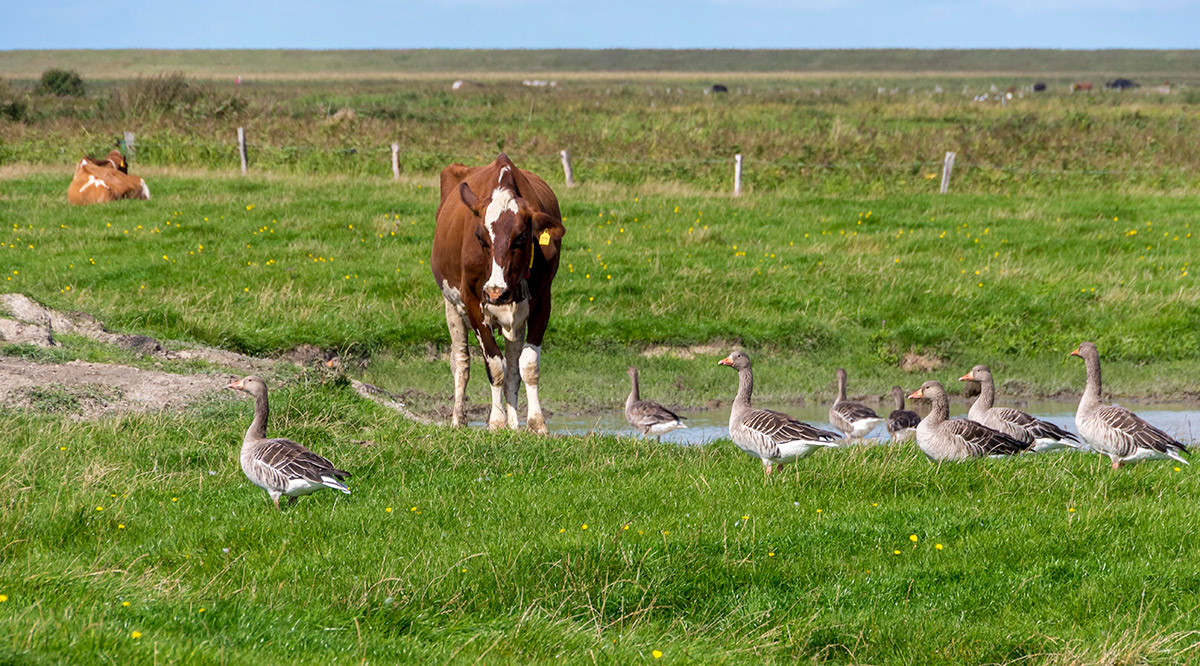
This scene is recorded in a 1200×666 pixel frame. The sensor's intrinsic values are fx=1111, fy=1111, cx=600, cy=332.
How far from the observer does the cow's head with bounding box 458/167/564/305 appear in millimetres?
11391

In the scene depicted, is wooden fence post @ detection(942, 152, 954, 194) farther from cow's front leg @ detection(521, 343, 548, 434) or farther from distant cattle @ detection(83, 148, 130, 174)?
distant cattle @ detection(83, 148, 130, 174)

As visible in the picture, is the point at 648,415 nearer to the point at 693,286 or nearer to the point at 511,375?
the point at 511,375

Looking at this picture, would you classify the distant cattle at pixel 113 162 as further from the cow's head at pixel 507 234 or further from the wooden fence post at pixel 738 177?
the cow's head at pixel 507 234

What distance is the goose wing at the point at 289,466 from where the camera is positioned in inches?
307

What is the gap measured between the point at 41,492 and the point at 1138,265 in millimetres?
19364

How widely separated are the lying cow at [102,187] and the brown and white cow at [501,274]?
15328mm

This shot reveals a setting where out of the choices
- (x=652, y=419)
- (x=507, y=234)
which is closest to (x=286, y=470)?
(x=507, y=234)

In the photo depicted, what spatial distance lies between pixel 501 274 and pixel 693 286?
849 cm

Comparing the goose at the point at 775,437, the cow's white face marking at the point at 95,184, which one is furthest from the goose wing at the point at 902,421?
the cow's white face marking at the point at 95,184

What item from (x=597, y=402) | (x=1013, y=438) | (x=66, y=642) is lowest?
(x=597, y=402)

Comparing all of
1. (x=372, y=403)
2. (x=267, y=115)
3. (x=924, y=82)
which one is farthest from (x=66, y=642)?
(x=924, y=82)

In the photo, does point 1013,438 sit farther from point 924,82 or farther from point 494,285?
point 924,82

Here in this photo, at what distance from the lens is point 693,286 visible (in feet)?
63.7

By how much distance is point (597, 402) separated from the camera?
609 inches
